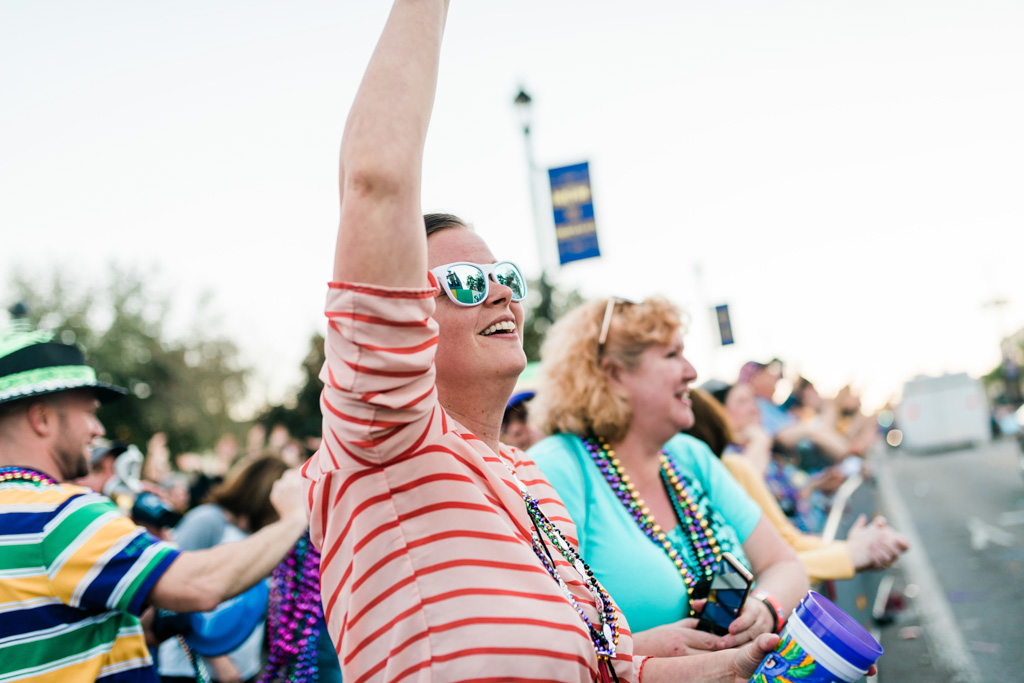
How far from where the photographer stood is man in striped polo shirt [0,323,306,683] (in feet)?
6.49

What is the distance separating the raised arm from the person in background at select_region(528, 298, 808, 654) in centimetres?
142

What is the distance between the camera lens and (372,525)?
112 cm

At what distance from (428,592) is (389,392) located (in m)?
0.33

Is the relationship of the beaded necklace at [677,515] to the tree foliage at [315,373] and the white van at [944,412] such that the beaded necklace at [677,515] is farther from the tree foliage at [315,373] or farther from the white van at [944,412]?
the white van at [944,412]

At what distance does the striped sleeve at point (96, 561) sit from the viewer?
1983mm

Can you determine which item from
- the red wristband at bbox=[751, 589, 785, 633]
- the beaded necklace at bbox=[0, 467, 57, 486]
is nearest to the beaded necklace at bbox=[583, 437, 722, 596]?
the red wristband at bbox=[751, 589, 785, 633]

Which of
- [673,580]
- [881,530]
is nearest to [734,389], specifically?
[881,530]

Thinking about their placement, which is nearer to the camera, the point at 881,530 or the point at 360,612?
the point at 360,612

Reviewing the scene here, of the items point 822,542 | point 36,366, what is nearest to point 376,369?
point 36,366

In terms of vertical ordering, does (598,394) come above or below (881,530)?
above

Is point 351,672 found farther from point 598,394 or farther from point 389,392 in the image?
point 598,394

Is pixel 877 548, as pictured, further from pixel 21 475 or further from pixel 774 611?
pixel 21 475

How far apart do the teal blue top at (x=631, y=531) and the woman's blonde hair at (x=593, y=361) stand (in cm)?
12

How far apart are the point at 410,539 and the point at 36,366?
74.4 inches
